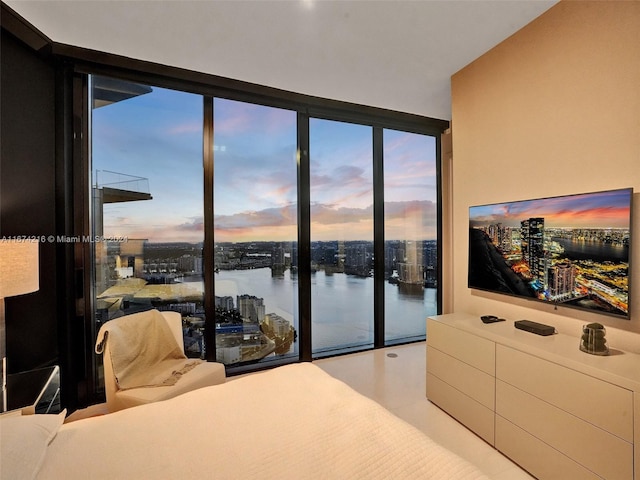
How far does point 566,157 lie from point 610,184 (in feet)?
1.05

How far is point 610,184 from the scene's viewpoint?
1818 millimetres

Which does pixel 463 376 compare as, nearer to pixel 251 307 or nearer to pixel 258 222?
pixel 251 307

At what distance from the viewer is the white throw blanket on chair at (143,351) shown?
6.98 ft

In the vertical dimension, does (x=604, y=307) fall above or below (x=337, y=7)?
below

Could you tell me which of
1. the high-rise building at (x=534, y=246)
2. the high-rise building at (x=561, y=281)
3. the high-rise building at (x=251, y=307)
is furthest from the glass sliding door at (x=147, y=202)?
the high-rise building at (x=561, y=281)

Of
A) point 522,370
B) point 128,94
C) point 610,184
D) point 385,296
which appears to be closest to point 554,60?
point 610,184

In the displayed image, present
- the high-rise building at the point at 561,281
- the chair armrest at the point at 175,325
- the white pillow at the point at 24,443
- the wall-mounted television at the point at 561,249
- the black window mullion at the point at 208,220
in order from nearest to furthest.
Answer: the white pillow at the point at 24,443
the wall-mounted television at the point at 561,249
the high-rise building at the point at 561,281
the chair armrest at the point at 175,325
the black window mullion at the point at 208,220

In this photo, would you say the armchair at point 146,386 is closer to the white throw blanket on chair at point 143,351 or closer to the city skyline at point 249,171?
the white throw blanket on chair at point 143,351

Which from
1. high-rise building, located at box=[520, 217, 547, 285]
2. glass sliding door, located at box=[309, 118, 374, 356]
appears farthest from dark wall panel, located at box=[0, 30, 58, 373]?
high-rise building, located at box=[520, 217, 547, 285]

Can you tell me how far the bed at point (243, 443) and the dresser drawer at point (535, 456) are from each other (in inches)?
39.8

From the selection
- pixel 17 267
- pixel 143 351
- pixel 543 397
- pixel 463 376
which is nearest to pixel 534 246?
pixel 543 397

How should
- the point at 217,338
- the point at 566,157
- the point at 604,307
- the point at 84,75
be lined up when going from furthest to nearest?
the point at 217,338 < the point at 84,75 < the point at 566,157 < the point at 604,307

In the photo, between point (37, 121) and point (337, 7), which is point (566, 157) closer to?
point (337, 7)

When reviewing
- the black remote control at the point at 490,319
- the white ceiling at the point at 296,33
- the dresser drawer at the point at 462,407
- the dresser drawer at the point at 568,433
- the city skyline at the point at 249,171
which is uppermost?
the white ceiling at the point at 296,33
